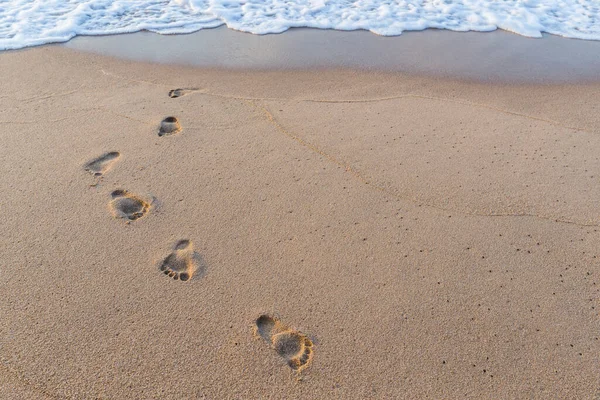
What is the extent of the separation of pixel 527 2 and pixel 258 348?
226 inches

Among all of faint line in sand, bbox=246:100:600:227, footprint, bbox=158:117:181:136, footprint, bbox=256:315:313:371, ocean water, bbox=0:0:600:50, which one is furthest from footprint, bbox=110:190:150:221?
ocean water, bbox=0:0:600:50

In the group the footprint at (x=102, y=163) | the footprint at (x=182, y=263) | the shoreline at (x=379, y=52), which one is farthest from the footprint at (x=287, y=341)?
the shoreline at (x=379, y=52)

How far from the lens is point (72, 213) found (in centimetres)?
272

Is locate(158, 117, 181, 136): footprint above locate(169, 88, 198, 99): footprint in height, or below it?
below

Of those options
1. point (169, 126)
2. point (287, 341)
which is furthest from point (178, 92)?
point (287, 341)

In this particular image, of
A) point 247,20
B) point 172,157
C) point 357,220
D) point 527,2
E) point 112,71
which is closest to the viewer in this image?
point 357,220

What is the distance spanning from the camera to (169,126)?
348 centimetres

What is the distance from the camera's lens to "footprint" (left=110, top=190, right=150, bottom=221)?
8.90 ft

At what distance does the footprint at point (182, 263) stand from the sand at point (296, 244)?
0.04ft

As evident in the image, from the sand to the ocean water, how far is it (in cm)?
156

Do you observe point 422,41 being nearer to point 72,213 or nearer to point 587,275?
point 587,275

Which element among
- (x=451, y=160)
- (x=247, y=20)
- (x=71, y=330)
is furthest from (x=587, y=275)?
(x=247, y=20)

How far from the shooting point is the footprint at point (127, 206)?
2713mm

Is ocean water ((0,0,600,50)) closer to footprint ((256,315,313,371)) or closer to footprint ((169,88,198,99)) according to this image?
footprint ((169,88,198,99))
